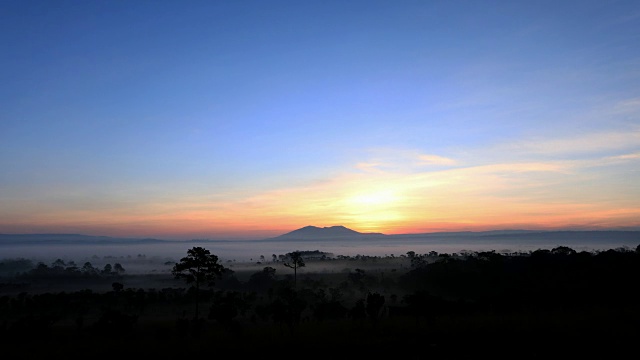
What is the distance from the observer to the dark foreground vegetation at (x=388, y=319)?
23641 mm

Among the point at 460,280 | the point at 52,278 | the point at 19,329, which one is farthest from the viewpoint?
the point at 52,278

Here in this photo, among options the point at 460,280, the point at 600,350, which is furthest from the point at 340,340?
the point at 460,280

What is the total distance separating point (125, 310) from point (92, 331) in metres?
31.0

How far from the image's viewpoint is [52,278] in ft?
503

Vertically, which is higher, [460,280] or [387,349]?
[387,349]

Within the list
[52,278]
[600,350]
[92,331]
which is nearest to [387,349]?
[600,350]

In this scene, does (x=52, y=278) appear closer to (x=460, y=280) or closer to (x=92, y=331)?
(x=92, y=331)

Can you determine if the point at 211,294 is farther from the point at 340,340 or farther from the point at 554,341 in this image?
the point at 554,341

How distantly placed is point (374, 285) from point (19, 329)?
82.1 m

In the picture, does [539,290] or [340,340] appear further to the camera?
[539,290]

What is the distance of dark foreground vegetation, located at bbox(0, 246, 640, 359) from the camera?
2364 cm

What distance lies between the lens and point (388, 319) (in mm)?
39312

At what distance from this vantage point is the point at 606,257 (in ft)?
247

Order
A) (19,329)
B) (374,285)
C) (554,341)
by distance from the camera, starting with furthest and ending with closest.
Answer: (374,285), (19,329), (554,341)
